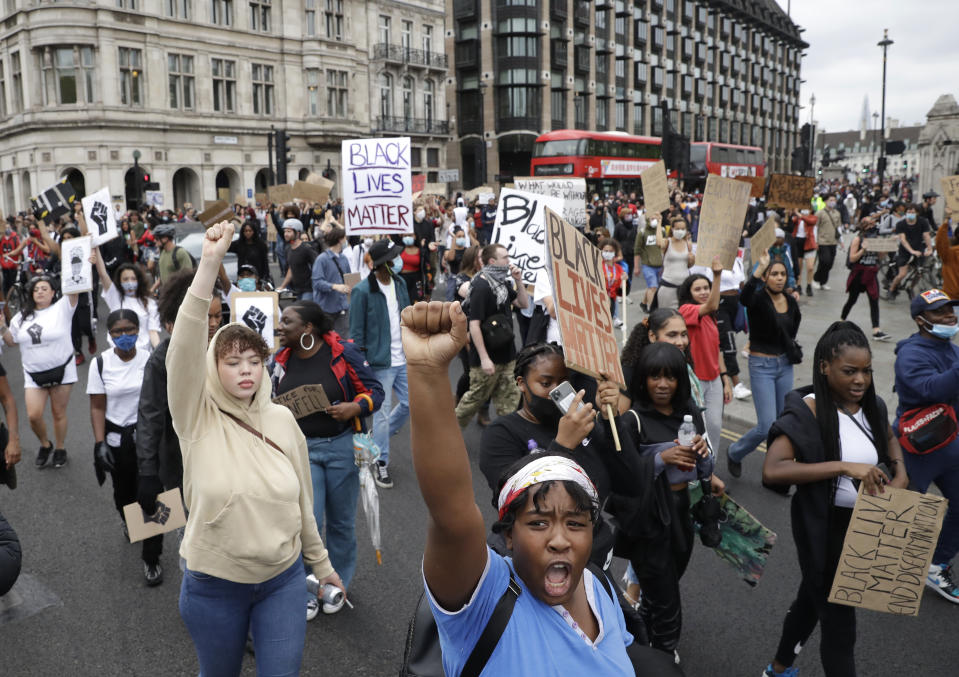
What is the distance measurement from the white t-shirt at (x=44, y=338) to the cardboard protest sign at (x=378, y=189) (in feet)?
9.80

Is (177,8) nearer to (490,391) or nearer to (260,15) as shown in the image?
(260,15)

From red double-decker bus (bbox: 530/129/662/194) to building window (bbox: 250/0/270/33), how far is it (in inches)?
661

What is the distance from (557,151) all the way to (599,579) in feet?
127

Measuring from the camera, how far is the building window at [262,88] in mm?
42188

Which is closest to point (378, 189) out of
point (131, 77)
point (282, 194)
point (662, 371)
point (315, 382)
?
point (315, 382)

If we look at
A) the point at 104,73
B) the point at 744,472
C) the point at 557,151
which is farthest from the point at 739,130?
the point at 744,472

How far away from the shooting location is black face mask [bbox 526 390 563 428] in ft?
10.0

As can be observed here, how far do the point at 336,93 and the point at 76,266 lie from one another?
129 feet

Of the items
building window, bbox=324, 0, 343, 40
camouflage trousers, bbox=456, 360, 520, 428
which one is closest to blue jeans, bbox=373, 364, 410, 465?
camouflage trousers, bbox=456, 360, 520, 428

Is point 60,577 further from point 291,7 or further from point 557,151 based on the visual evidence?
point 291,7

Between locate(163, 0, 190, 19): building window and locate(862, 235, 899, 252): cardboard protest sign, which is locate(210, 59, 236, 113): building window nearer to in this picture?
locate(163, 0, 190, 19): building window

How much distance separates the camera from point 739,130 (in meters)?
89.5

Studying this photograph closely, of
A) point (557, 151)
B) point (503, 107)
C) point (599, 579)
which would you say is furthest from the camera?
point (503, 107)

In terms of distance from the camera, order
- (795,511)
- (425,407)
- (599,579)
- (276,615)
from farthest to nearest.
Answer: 1. (795,511)
2. (276,615)
3. (599,579)
4. (425,407)
